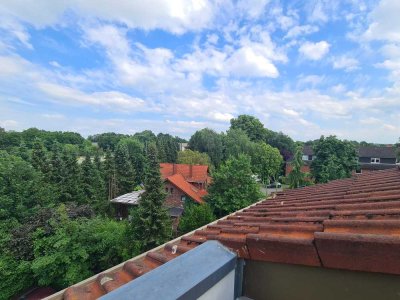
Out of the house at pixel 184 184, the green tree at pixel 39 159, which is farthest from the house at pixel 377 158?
the green tree at pixel 39 159

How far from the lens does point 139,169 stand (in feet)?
139

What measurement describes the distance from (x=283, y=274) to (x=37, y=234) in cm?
1455

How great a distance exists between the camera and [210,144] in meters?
44.7

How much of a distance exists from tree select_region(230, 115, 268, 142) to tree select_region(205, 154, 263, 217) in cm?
3875

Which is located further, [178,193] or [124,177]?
[124,177]

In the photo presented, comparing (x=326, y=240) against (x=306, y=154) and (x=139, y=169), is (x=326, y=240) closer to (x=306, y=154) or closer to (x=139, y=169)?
(x=139, y=169)

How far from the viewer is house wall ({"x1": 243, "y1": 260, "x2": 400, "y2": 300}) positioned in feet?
4.25

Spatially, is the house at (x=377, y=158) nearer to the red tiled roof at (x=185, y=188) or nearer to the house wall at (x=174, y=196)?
the red tiled roof at (x=185, y=188)

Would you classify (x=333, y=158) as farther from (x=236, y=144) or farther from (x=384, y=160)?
(x=384, y=160)

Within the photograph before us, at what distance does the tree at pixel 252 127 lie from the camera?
59156 mm

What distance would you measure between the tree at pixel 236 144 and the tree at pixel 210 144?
4.22ft

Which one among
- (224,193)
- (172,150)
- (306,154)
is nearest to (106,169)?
(224,193)

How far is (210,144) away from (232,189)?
24.9m

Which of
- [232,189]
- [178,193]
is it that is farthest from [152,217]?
[178,193]
